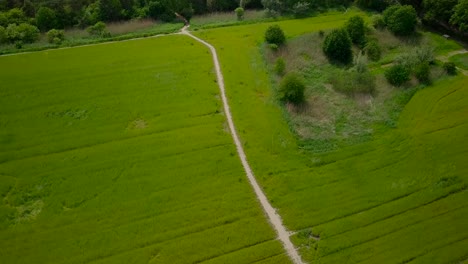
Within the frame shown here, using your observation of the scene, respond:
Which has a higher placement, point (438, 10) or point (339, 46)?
point (438, 10)

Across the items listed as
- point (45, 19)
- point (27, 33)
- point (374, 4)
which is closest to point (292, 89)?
point (374, 4)

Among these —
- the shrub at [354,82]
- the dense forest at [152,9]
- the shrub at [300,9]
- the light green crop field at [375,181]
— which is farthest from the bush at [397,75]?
the shrub at [300,9]

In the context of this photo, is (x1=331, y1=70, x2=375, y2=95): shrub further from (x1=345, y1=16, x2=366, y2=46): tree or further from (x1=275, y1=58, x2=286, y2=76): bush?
(x1=345, y1=16, x2=366, y2=46): tree

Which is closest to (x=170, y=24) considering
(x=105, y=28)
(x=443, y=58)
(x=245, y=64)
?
(x=105, y=28)

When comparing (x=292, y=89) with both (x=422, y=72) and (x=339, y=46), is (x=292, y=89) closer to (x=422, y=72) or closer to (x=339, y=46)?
(x=339, y=46)

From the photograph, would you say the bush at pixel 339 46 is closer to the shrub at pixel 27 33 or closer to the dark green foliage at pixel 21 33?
the shrub at pixel 27 33

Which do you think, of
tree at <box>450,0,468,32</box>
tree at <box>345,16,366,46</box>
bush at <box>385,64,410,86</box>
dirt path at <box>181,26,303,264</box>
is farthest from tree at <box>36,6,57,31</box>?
tree at <box>450,0,468,32</box>
